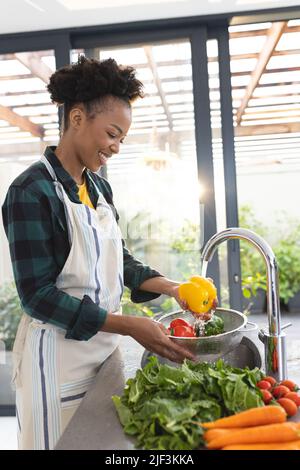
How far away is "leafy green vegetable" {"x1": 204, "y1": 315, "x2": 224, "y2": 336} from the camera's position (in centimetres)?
115

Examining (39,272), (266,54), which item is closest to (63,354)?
(39,272)

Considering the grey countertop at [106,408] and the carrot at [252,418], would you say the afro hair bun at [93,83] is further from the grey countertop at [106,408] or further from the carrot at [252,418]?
the carrot at [252,418]

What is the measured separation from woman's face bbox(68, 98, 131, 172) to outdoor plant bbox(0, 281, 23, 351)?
68.4 inches

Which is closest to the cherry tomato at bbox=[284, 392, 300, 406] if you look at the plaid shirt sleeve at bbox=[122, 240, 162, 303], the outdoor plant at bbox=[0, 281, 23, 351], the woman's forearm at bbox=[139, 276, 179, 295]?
the woman's forearm at bbox=[139, 276, 179, 295]

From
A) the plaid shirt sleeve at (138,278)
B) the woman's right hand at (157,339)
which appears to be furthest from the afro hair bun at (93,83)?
the woman's right hand at (157,339)

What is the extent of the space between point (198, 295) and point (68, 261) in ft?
1.17

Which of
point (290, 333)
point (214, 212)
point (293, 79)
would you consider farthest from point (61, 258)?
point (290, 333)

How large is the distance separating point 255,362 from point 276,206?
5.11m

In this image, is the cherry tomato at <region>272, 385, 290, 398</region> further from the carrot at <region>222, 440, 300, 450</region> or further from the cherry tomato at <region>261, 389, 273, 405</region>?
the carrot at <region>222, 440, 300, 450</region>

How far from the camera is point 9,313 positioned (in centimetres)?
294

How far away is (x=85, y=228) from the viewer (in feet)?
4.31

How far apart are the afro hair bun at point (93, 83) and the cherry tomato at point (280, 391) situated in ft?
2.87

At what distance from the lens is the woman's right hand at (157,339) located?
1073 mm
